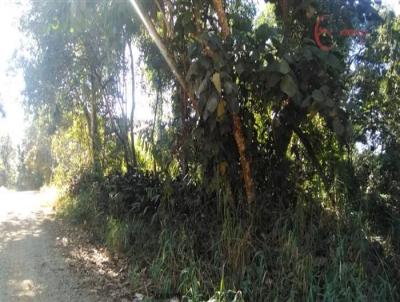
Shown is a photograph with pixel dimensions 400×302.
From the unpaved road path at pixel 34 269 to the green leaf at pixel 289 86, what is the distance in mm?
3476

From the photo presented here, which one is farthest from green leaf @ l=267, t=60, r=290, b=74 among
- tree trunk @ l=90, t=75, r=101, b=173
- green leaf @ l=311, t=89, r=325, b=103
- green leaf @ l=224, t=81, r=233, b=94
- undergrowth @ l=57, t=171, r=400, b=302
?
tree trunk @ l=90, t=75, r=101, b=173

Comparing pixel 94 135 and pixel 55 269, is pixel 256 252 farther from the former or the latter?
pixel 94 135

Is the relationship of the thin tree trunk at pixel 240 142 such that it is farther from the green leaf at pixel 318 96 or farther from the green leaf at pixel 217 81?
the green leaf at pixel 318 96

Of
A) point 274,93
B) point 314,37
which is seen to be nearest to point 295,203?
point 274,93

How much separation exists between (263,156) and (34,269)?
3919 millimetres

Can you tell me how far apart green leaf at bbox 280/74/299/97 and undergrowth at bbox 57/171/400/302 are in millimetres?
1795

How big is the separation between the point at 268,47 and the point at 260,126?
1.57 metres

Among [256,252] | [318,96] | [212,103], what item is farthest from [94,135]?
[318,96]

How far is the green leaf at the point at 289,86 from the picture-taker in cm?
478

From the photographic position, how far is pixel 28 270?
6.85 meters

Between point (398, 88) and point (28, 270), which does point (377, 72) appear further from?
point (28, 270)

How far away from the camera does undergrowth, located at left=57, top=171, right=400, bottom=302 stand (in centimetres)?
485

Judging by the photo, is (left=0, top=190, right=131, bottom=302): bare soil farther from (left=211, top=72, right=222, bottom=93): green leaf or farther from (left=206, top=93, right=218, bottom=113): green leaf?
(left=211, top=72, right=222, bottom=93): green leaf

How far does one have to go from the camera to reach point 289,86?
15.7ft
